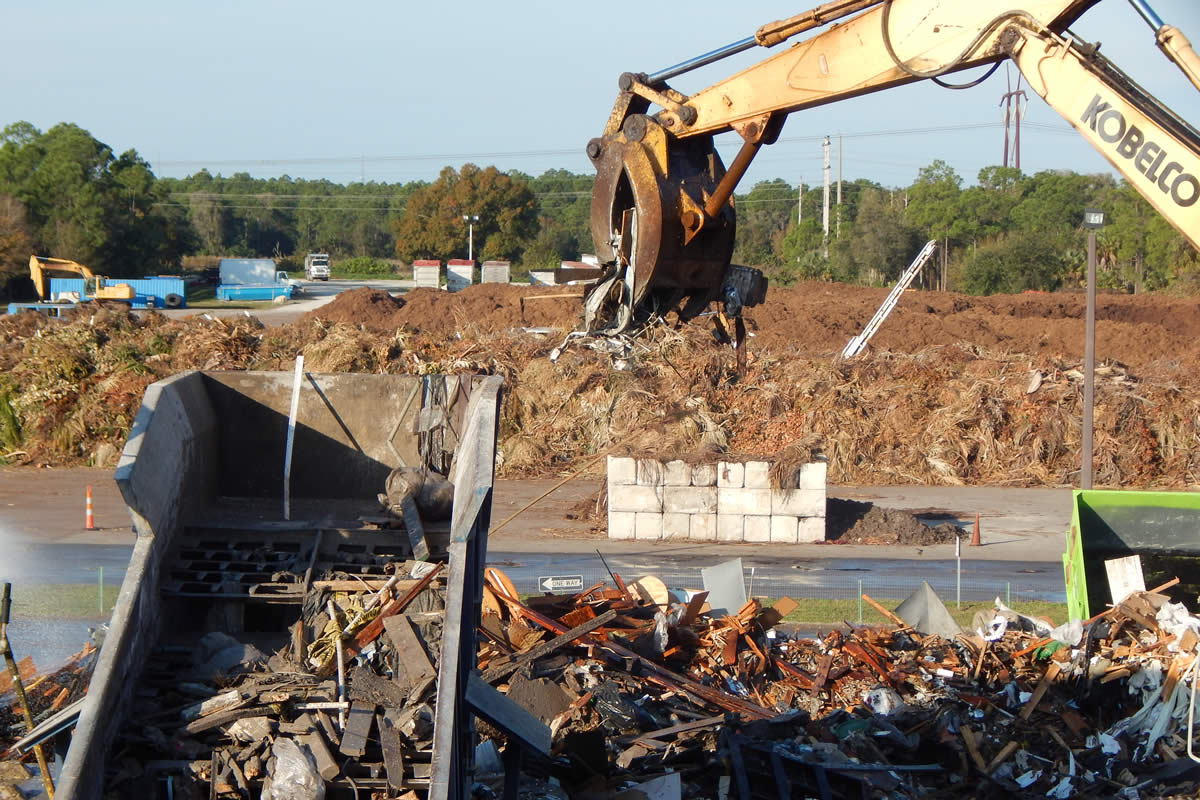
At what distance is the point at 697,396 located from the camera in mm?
26156

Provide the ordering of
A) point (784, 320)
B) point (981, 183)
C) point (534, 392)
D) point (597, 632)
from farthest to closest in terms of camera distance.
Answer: point (981, 183) → point (784, 320) → point (534, 392) → point (597, 632)

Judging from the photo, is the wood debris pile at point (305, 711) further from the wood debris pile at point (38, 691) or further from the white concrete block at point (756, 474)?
the white concrete block at point (756, 474)

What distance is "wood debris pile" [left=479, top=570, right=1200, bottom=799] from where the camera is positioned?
8.80m

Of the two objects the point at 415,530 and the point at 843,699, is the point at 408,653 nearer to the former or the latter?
the point at 415,530

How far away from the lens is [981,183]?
8288cm

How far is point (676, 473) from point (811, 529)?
2.40 metres

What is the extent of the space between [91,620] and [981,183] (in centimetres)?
7869

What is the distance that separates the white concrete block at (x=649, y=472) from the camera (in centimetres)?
1941

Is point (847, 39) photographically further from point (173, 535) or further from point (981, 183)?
point (981, 183)

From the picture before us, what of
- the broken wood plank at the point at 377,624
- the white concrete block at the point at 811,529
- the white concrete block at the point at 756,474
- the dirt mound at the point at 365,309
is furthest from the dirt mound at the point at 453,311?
the broken wood plank at the point at 377,624

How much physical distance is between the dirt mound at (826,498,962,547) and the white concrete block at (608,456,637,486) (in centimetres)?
344

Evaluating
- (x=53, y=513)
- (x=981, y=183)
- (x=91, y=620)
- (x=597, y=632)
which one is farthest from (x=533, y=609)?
(x=981, y=183)

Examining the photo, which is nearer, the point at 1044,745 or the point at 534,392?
the point at 1044,745

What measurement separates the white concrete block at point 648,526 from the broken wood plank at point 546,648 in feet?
27.6
